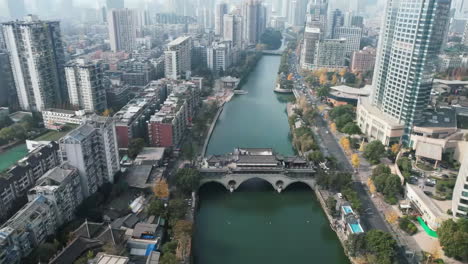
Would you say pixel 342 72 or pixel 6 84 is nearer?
pixel 6 84

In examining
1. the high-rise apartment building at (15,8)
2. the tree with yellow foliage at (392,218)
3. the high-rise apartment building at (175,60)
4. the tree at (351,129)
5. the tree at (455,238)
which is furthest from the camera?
the high-rise apartment building at (15,8)

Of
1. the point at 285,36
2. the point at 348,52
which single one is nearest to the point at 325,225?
the point at 348,52

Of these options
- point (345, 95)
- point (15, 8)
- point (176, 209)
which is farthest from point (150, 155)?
point (15, 8)

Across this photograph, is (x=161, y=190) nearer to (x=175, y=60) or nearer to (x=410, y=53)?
(x=410, y=53)

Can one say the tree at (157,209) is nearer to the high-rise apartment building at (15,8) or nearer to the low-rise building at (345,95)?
the low-rise building at (345,95)

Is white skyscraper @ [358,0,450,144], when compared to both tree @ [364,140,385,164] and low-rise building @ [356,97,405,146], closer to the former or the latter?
low-rise building @ [356,97,405,146]

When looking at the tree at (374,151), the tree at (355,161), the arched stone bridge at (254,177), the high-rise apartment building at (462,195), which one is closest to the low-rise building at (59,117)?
the arched stone bridge at (254,177)
